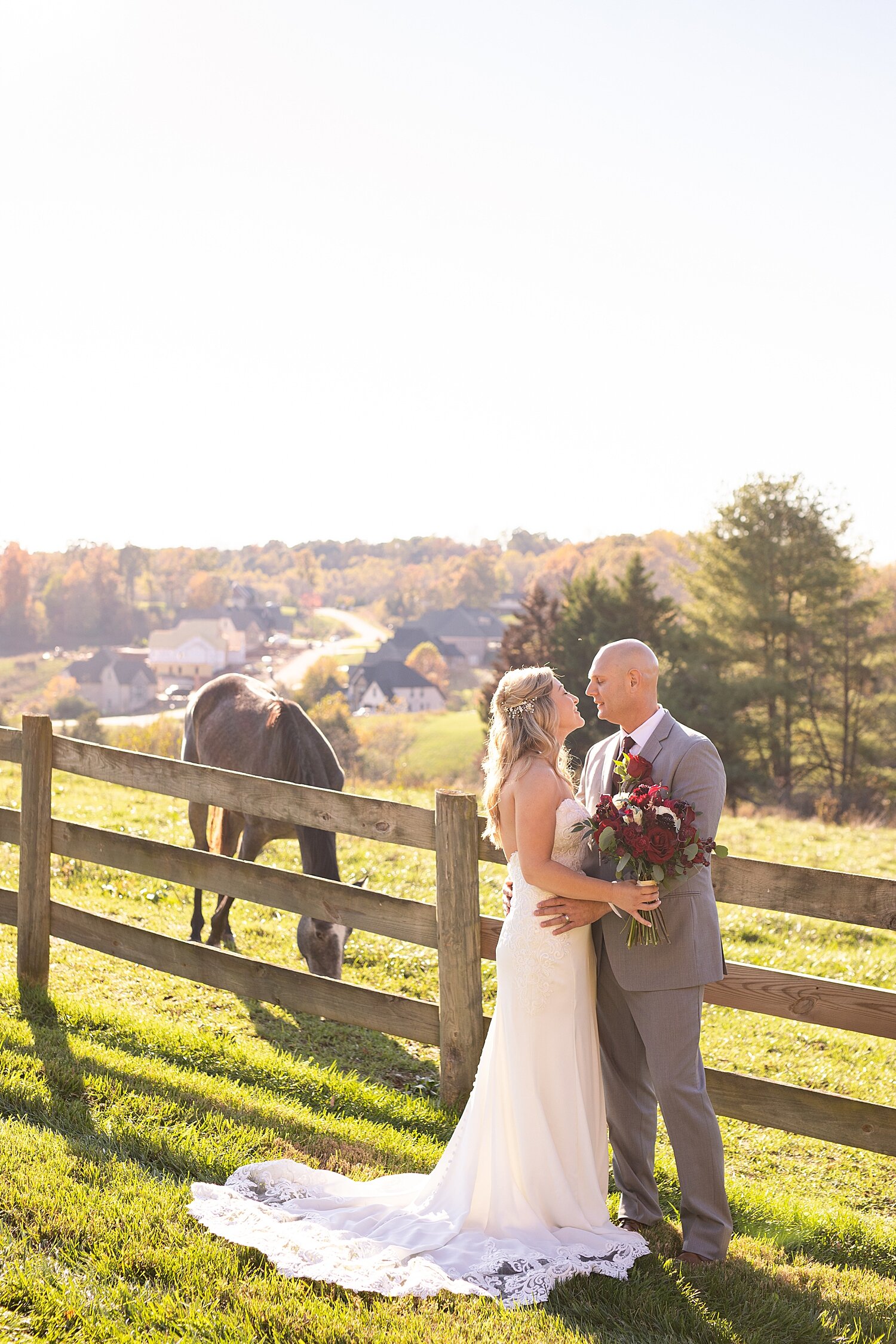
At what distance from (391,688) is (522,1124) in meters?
84.4

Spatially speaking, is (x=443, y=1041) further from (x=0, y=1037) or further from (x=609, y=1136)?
(x=0, y=1037)

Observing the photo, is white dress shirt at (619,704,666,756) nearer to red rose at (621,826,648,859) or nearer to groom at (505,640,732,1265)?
groom at (505,640,732,1265)

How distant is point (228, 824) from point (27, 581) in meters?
86.7

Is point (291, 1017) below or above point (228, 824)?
below

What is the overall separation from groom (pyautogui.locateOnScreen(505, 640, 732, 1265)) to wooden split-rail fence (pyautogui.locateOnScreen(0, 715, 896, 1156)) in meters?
0.46

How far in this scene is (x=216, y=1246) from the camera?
3.33 metres

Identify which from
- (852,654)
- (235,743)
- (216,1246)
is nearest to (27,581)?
(852,654)

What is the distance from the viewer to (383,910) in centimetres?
493

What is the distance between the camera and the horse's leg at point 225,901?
761 cm

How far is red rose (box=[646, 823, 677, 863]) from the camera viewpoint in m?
3.38

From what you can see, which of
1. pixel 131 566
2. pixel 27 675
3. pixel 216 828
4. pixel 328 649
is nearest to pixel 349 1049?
pixel 216 828

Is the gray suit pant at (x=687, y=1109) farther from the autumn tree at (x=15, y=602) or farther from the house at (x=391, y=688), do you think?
the autumn tree at (x=15, y=602)

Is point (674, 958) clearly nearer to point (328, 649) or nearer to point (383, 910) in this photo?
point (383, 910)

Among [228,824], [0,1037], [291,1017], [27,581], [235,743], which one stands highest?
[27,581]
